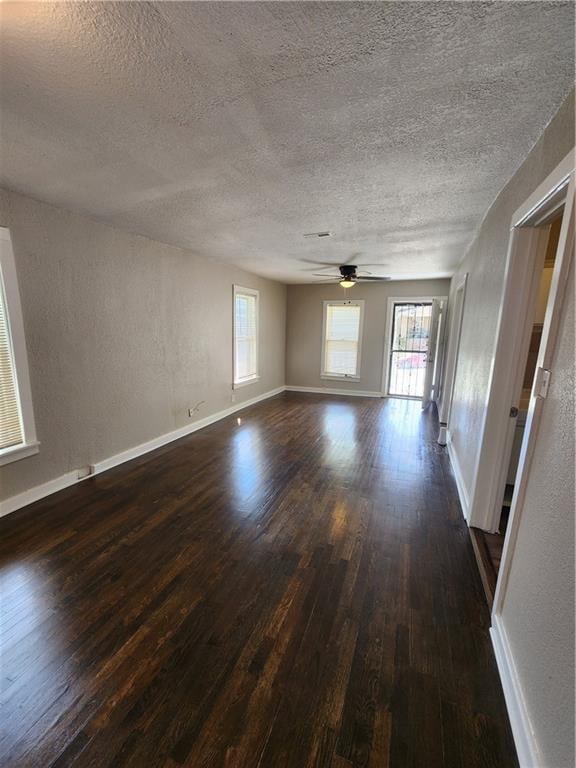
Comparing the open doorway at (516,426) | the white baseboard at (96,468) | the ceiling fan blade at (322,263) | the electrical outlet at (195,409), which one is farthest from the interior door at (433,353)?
the electrical outlet at (195,409)

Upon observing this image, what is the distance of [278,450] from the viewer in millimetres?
3941

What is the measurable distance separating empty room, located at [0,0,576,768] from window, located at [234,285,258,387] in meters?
1.81

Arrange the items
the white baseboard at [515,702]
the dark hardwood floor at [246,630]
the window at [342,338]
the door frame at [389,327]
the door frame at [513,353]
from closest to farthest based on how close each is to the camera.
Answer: the white baseboard at [515,702], the dark hardwood floor at [246,630], the door frame at [513,353], the door frame at [389,327], the window at [342,338]

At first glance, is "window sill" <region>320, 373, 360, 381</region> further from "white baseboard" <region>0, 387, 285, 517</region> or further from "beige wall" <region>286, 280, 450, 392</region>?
"white baseboard" <region>0, 387, 285, 517</region>

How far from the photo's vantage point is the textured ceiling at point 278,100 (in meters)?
1.02

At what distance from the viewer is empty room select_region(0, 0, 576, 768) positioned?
43.9 inches

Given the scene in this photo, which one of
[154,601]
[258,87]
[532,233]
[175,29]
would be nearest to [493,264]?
[532,233]

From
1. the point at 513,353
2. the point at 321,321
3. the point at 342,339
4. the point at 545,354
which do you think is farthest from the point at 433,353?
the point at 545,354

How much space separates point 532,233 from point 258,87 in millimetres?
1679

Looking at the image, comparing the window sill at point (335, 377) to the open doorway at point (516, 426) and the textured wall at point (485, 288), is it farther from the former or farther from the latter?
the open doorway at point (516, 426)

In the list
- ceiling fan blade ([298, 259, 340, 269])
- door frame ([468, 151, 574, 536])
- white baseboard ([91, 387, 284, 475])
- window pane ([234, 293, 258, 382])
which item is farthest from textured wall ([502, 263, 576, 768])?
window pane ([234, 293, 258, 382])

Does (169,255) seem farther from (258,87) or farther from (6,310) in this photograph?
(258,87)

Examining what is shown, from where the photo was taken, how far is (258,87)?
1295 millimetres

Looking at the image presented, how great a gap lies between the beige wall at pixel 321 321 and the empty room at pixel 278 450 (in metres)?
2.73
